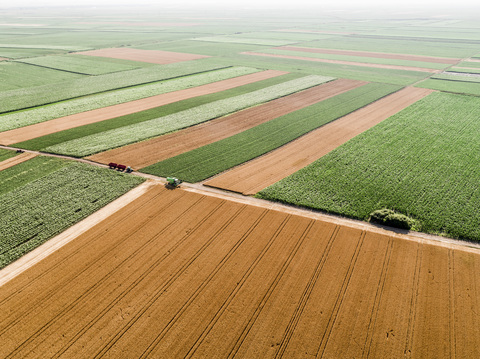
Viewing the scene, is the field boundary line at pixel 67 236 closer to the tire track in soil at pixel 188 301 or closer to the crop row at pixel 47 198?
the crop row at pixel 47 198

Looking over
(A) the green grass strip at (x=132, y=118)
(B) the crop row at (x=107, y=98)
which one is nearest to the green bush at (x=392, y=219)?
(A) the green grass strip at (x=132, y=118)

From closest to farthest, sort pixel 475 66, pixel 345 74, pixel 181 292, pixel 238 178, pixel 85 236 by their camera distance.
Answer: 1. pixel 181 292
2. pixel 85 236
3. pixel 238 178
4. pixel 345 74
5. pixel 475 66

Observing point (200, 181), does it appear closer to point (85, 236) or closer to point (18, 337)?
point (85, 236)

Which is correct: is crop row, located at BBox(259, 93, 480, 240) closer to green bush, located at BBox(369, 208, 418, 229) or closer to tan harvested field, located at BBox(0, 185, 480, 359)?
green bush, located at BBox(369, 208, 418, 229)

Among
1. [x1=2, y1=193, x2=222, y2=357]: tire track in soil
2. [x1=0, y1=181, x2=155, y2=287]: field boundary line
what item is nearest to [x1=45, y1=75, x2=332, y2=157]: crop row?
[x1=0, y1=181, x2=155, y2=287]: field boundary line

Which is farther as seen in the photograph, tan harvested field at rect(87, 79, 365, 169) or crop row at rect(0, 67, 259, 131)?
crop row at rect(0, 67, 259, 131)

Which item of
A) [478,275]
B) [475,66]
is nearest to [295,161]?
[478,275]
